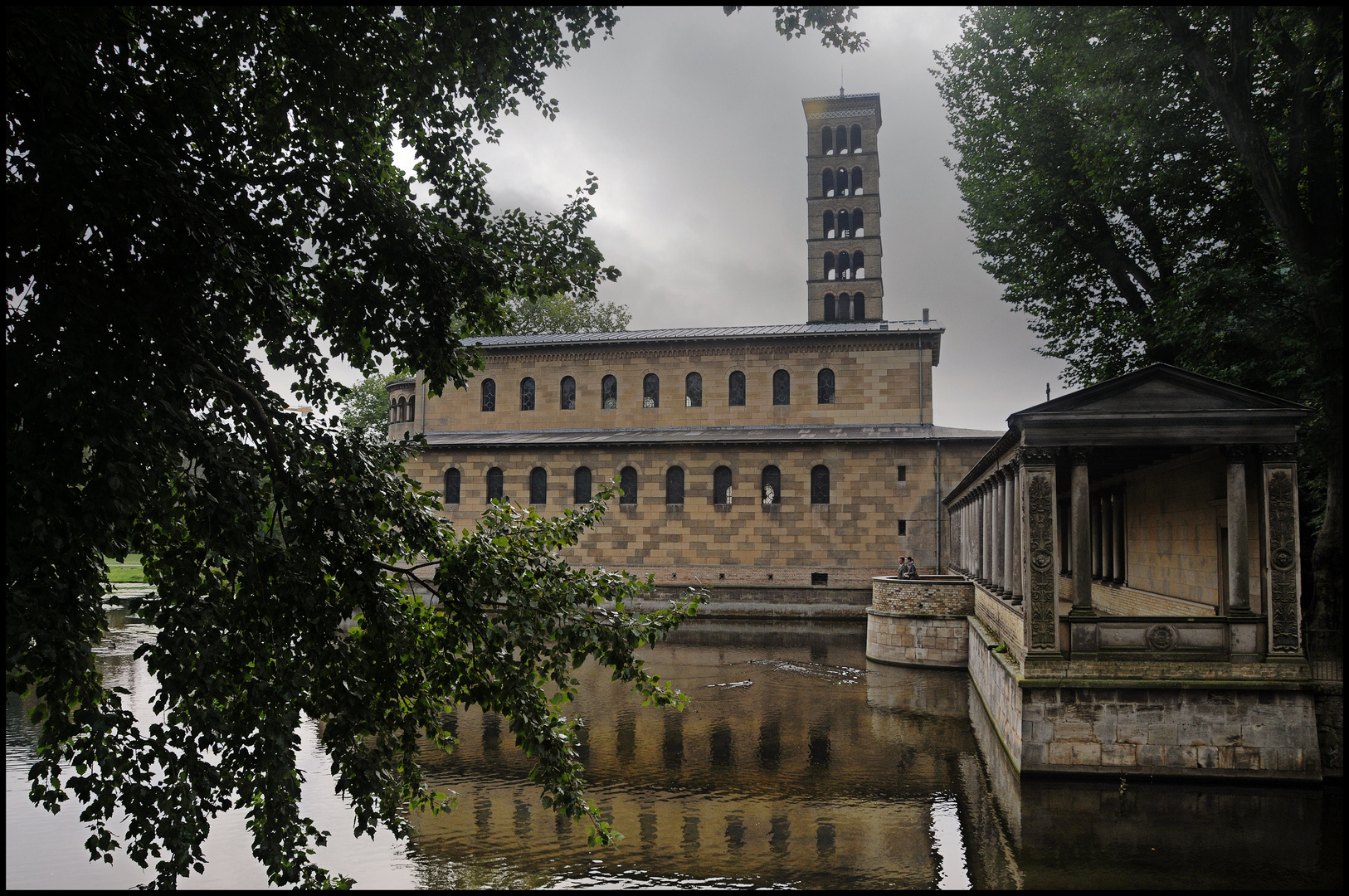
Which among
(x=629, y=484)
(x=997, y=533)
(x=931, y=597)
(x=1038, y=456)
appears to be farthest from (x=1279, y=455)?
(x=629, y=484)

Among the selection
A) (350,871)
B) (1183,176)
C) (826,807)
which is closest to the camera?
(350,871)

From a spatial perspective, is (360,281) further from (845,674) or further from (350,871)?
(845,674)

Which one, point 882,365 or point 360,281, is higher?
point 882,365

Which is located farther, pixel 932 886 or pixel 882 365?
pixel 882 365

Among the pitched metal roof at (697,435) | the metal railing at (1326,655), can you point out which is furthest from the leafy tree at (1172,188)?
the pitched metal roof at (697,435)

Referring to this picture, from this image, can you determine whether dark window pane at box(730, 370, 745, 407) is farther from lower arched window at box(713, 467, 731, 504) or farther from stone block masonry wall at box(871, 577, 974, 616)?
stone block masonry wall at box(871, 577, 974, 616)

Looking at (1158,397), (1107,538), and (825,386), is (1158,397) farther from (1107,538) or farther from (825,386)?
(825,386)

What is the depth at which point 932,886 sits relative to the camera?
8852 mm

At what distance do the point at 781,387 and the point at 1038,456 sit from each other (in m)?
26.8

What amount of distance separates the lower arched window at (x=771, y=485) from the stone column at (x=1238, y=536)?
24051mm

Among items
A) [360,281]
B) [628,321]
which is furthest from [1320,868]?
[628,321]

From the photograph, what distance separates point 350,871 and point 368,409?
51.0 metres

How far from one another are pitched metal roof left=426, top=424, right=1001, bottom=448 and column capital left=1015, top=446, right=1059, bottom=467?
22.3 m

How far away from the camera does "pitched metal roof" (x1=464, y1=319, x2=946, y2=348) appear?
38.7 m
